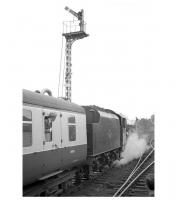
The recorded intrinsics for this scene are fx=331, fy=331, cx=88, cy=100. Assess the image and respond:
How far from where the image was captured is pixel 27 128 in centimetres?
682

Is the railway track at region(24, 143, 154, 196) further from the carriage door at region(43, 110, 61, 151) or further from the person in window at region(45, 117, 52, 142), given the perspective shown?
the person in window at region(45, 117, 52, 142)

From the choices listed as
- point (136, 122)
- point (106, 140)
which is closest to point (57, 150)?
point (106, 140)

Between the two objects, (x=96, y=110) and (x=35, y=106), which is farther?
(x=96, y=110)

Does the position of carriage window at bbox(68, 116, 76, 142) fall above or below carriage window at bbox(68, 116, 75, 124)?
below

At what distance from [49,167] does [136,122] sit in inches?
1314

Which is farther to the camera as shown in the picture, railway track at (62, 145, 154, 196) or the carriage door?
railway track at (62, 145, 154, 196)

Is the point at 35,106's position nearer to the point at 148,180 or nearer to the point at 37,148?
the point at 37,148

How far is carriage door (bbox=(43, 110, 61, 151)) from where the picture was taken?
25.2 feet

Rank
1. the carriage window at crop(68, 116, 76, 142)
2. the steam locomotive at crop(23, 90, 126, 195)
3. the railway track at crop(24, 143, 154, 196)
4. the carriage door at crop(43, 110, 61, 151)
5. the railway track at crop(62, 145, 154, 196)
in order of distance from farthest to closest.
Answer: the railway track at crop(62, 145, 154, 196)
the carriage window at crop(68, 116, 76, 142)
the railway track at crop(24, 143, 154, 196)
the carriage door at crop(43, 110, 61, 151)
the steam locomotive at crop(23, 90, 126, 195)

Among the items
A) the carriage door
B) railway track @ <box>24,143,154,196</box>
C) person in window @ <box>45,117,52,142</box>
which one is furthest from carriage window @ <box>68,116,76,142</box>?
person in window @ <box>45,117,52,142</box>

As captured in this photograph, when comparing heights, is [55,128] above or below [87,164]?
above

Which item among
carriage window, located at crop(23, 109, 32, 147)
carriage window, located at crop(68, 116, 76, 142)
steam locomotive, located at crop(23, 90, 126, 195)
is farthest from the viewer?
carriage window, located at crop(68, 116, 76, 142)

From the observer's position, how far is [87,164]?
1189 cm

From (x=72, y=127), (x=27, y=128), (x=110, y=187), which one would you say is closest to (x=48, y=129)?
(x=27, y=128)
